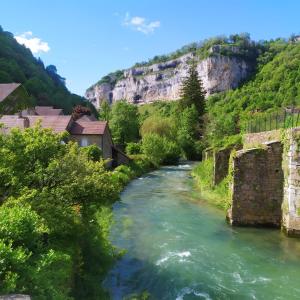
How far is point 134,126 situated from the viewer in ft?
225

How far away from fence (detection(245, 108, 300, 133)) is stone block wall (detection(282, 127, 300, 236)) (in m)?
2.03

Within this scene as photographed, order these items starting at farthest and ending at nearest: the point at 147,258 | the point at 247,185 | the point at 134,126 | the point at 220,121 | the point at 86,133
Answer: the point at 134,126 → the point at 220,121 → the point at 86,133 → the point at 247,185 → the point at 147,258

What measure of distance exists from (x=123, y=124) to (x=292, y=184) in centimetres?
5073

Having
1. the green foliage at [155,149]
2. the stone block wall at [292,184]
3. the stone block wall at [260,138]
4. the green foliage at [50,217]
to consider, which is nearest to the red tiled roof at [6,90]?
the green foliage at [155,149]

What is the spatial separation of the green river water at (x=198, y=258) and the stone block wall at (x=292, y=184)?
0.65m

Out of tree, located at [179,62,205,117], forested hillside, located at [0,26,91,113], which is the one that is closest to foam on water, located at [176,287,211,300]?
tree, located at [179,62,205,117]

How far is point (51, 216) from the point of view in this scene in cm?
1030

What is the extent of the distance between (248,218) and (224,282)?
6.51 m

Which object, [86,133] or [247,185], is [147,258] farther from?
[86,133]

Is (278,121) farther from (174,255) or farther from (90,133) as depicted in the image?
(90,133)

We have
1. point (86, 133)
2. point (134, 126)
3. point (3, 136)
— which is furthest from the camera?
point (134, 126)

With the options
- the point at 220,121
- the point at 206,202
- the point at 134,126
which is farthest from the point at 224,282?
the point at 134,126

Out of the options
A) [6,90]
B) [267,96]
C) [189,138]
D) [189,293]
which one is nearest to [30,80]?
[6,90]

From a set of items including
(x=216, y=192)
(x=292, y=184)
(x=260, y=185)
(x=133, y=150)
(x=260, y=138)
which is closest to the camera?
(x=292, y=184)
